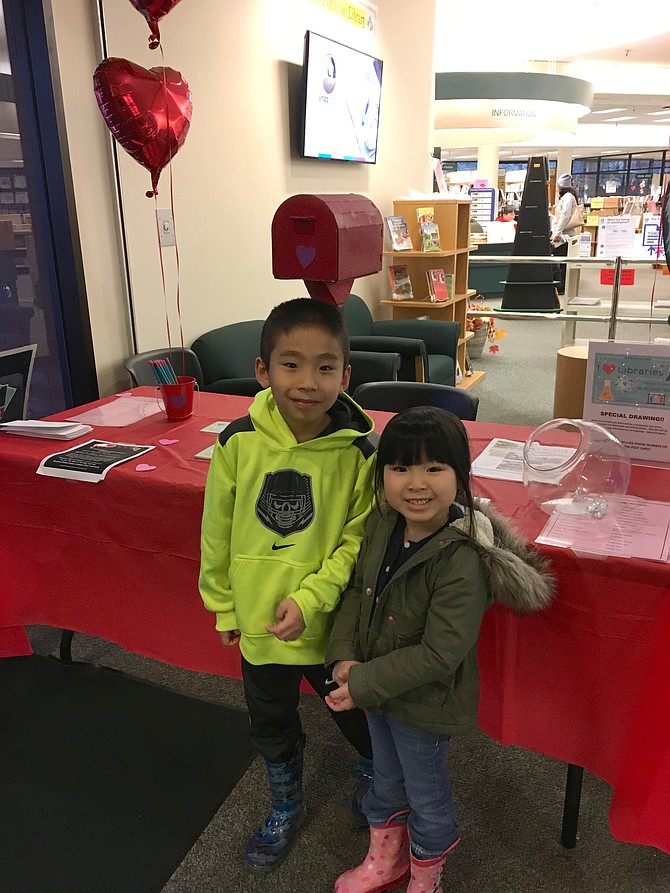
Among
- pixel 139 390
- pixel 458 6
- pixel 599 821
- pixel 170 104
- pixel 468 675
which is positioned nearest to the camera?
pixel 468 675

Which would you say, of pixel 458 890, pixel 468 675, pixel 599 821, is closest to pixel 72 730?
pixel 458 890

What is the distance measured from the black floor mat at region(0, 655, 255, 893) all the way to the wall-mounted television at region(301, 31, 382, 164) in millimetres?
3267

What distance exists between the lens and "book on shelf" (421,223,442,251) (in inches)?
203

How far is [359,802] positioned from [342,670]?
56cm

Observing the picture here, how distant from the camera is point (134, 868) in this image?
1.51 m

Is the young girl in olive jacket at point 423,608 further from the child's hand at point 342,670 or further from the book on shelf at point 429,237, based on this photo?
the book on shelf at point 429,237


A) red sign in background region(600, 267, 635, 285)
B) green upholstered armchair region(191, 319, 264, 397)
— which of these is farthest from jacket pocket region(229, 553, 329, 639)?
red sign in background region(600, 267, 635, 285)

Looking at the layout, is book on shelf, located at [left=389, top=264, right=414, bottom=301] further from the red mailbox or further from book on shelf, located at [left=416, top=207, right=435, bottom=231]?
the red mailbox

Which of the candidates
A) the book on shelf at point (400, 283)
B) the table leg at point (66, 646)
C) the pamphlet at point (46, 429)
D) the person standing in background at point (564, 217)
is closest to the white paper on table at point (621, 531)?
the pamphlet at point (46, 429)

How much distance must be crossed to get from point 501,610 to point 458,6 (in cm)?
728

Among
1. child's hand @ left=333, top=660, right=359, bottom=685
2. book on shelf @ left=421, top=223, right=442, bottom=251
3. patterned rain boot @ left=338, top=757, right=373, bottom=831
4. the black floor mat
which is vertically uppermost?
book on shelf @ left=421, top=223, right=442, bottom=251

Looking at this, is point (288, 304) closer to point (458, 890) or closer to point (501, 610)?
point (501, 610)

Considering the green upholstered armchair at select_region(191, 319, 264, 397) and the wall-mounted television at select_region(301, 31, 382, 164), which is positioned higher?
the wall-mounted television at select_region(301, 31, 382, 164)

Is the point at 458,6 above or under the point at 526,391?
above
